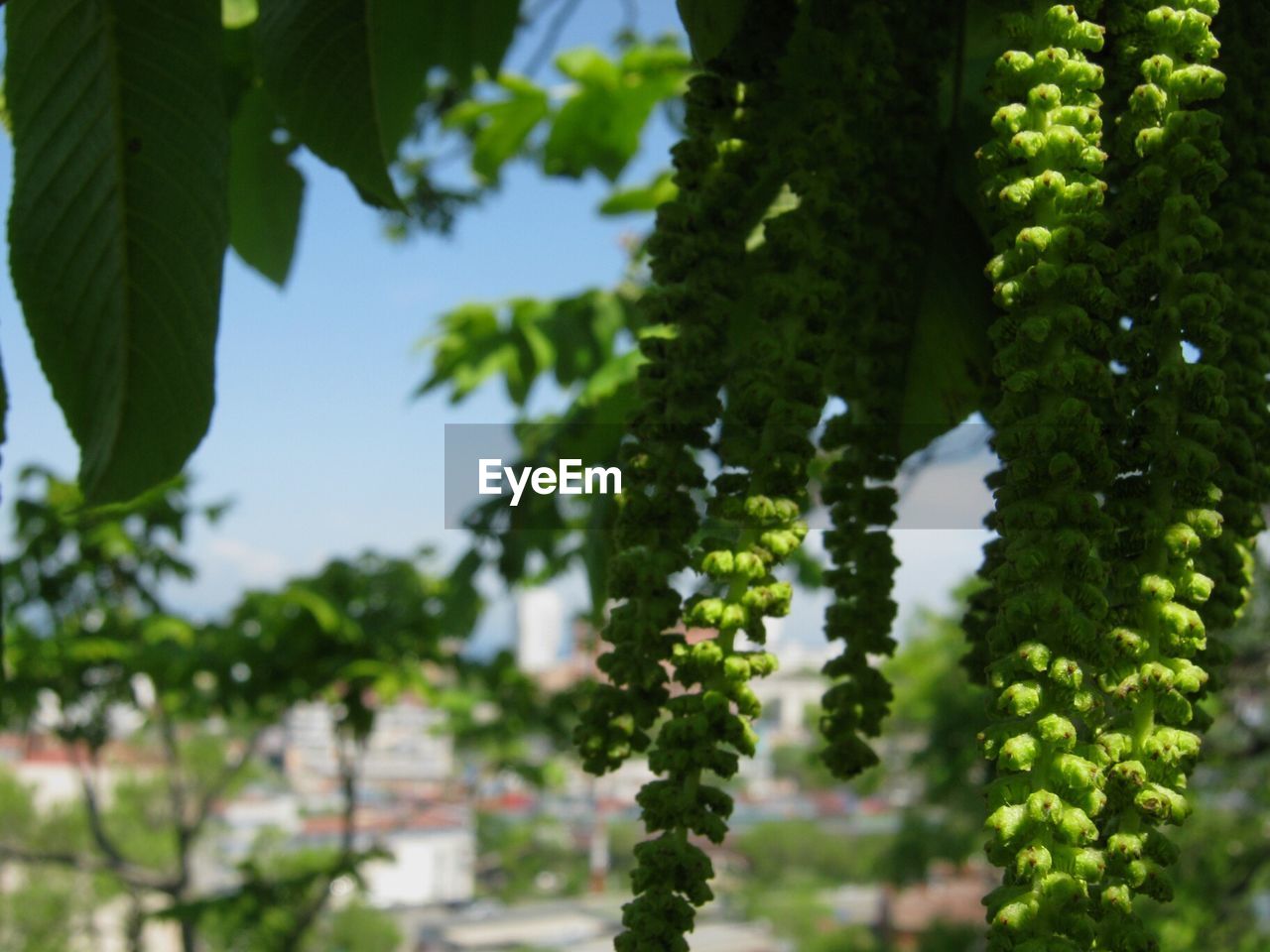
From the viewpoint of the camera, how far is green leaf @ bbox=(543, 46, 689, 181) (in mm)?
2510

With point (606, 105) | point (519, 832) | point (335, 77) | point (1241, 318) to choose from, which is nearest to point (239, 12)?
point (335, 77)

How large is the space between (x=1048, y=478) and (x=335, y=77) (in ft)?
1.88

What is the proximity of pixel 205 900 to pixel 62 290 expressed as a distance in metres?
5.35

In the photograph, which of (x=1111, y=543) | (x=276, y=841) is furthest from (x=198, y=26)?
(x=276, y=841)

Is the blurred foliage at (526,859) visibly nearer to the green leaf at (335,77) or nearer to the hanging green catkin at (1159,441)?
the green leaf at (335,77)

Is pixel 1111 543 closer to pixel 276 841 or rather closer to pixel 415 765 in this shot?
pixel 276 841

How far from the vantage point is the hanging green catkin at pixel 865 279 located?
665 mm

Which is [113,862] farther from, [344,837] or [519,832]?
[519,832]

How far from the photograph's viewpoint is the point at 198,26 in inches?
29.9

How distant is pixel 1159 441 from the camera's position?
0.51 m

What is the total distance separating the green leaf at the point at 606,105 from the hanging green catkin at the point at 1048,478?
205 centimetres

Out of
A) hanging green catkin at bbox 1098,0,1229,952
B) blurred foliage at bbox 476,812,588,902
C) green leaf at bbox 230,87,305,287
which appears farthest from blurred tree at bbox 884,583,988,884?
hanging green catkin at bbox 1098,0,1229,952

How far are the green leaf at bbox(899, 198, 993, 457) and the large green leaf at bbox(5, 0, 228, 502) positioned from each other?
1.52 ft

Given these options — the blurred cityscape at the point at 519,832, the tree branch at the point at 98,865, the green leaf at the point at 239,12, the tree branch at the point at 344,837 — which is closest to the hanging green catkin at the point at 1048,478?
the green leaf at the point at 239,12
